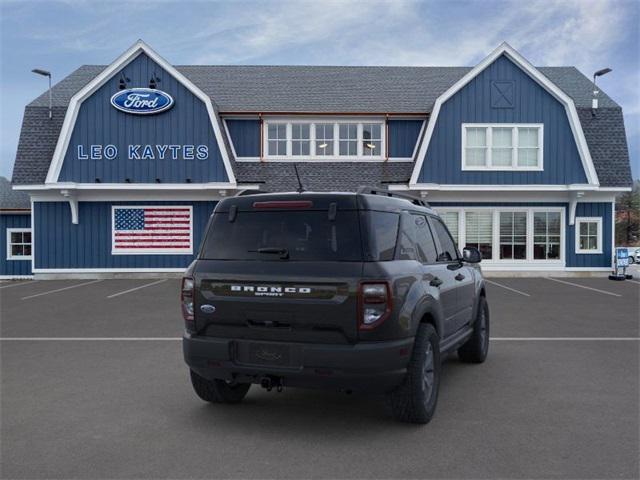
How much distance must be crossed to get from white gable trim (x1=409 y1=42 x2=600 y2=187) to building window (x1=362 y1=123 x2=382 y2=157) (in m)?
1.85

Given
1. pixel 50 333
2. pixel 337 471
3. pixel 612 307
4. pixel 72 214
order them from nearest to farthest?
1. pixel 337 471
2. pixel 50 333
3. pixel 612 307
4. pixel 72 214

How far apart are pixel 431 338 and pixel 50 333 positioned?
7072 mm

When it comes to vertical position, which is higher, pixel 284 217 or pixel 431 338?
pixel 284 217

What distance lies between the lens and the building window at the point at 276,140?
20234mm

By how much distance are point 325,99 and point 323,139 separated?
1.93 meters

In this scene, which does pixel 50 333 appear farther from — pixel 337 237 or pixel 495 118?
pixel 495 118

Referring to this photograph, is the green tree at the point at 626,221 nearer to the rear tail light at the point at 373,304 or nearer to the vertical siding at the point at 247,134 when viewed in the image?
the vertical siding at the point at 247,134

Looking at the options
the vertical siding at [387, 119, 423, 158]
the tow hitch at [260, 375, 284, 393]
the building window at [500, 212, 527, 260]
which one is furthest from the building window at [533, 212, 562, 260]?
the tow hitch at [260, 375, 284, 393]

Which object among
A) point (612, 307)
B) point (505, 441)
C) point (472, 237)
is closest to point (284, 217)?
point (505, 441)

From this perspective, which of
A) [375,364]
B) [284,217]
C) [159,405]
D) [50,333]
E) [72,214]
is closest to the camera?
[375,364]

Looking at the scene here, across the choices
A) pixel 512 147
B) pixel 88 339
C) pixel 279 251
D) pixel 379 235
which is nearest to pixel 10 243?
pixel 88 339

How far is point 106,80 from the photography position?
18969 mm

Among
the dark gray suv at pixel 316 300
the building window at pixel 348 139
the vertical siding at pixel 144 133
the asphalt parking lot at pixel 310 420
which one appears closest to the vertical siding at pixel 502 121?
the building window at pixel 348 139

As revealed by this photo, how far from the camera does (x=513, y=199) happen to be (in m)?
19.4
